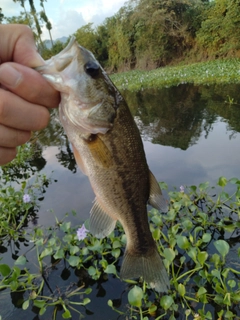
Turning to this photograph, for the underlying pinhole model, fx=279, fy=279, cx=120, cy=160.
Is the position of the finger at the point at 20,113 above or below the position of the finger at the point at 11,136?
above

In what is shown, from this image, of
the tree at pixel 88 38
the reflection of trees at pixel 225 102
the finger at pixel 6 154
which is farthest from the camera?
the tree at pixel 88 38

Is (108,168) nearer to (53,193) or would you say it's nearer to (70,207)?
(70,207)

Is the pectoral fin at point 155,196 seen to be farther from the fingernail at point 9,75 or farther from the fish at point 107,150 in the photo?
the fingernail at point 9,75

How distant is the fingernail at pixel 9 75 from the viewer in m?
1.26

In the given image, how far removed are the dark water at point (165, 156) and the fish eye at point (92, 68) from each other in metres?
2.14

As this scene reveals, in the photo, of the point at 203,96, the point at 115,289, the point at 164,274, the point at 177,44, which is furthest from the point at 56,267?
the point at 177,44

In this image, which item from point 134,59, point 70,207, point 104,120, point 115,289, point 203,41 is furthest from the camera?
point 134,59

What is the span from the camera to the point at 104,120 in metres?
1.52

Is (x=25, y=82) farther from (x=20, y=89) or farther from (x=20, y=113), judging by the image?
(x=20, y=113)

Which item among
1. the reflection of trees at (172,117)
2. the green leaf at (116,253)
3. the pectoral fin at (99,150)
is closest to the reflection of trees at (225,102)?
the reflection of trees at (172,117)

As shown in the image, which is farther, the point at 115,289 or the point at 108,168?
the point at 115,289

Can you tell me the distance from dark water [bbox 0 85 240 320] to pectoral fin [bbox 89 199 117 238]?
4.02 feet

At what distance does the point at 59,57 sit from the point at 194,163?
4099 millimetres

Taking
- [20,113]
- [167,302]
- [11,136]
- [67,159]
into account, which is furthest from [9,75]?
[67,159]
